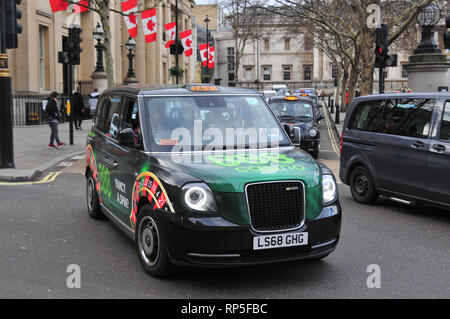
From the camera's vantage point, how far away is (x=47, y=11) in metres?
29.2

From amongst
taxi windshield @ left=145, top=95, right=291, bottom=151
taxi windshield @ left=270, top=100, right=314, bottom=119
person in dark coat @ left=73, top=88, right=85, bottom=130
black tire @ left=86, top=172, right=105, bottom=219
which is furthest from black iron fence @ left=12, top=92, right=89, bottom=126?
taxi windshield @ left=145, top=95, right=291, bottom=151

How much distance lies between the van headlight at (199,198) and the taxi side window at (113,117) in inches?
86.4

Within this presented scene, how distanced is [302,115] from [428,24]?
8.97m

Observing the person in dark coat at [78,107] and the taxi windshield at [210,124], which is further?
the person in dark coat at [78,107]

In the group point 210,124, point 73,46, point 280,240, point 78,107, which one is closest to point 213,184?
point 280,240

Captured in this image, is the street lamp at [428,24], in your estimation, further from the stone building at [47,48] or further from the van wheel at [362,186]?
the van wheel at [362,186]

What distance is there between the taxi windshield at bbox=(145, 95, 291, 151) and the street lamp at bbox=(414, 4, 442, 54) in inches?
711

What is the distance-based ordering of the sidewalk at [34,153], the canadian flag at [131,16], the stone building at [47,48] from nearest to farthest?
the sidewalk at [34,153] < the canadian flag at [131,16] < the stone building at [47,48]

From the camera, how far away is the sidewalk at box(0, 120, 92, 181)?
443 inches

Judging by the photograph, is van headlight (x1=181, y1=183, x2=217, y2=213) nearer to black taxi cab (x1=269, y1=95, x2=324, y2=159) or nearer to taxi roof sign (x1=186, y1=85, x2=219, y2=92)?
taxi roof sign (x1=186, y1=85, x2=219, y2=92)

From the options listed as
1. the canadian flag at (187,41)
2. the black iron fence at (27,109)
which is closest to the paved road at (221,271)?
the black iron fence at (27,109)

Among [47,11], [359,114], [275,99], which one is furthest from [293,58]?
[359,114]

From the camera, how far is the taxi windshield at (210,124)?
5.73 metres

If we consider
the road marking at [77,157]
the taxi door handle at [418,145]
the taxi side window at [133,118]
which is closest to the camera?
the taxi side window at [133,118]
